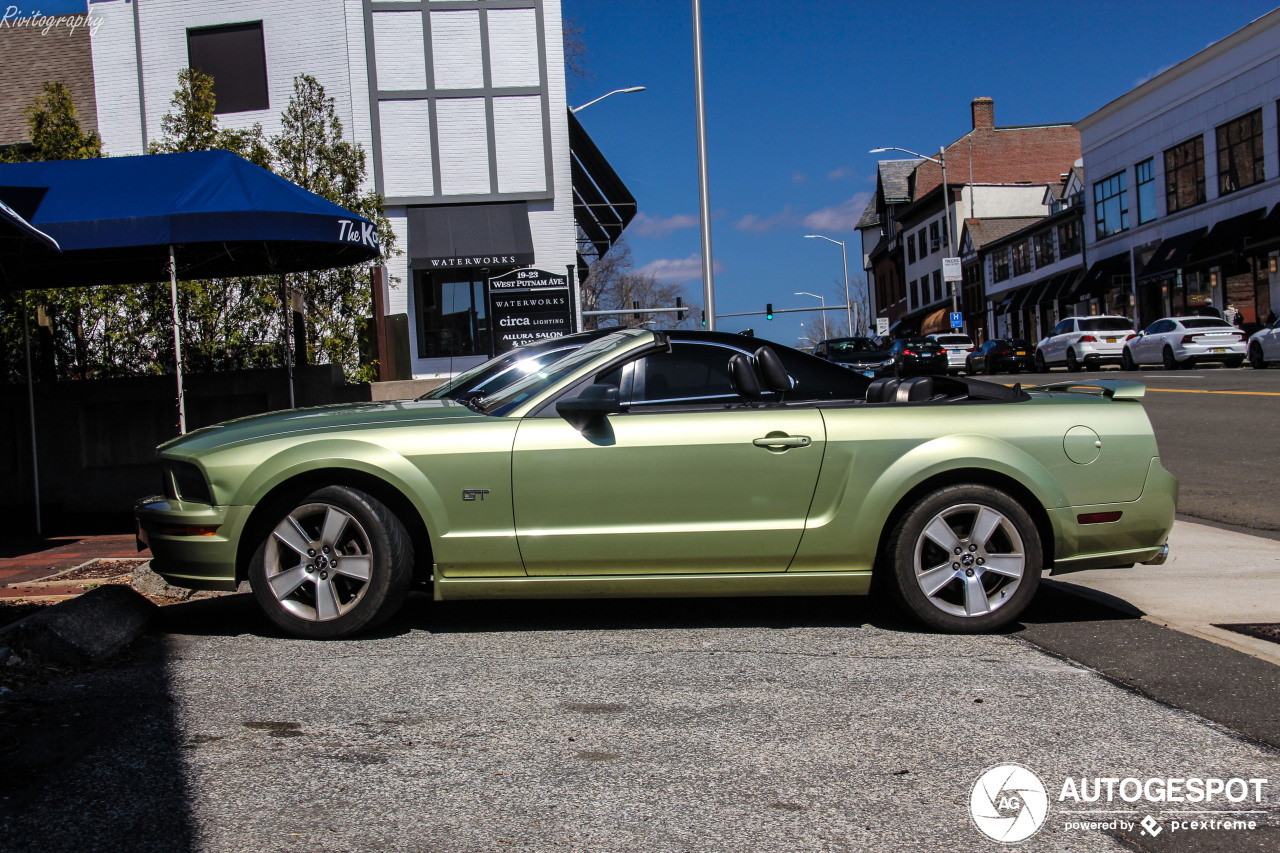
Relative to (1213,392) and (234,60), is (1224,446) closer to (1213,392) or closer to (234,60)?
(1213,392)

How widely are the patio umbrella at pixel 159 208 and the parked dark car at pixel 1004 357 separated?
34066 millimetres

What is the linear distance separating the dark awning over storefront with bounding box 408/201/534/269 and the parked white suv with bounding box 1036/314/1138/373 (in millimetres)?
18062

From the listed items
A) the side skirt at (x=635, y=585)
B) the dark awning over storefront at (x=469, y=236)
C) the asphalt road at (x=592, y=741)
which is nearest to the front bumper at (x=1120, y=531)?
the asphalt road at (x=592, y=741)

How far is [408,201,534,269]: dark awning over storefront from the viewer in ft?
84.0

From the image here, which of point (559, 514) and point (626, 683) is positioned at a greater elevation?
point (559, 514)

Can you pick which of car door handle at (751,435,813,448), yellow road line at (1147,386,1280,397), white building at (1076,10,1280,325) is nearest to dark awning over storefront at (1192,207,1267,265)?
white building at (1076,10,1280,325)

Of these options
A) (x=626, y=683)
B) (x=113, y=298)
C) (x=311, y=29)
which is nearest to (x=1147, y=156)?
(x=311, y=29)

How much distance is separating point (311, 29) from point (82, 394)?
18.7 meters

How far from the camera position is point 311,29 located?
2534cm

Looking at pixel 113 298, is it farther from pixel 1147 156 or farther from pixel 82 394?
pixel 1147 156

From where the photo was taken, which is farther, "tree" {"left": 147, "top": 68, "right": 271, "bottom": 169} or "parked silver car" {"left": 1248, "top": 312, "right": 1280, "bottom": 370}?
"parked silver car" {"left": 1248, "top": 312, "right": 1280, "bottom": 370}

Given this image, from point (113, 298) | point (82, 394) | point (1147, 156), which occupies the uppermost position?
point (1147, 156)

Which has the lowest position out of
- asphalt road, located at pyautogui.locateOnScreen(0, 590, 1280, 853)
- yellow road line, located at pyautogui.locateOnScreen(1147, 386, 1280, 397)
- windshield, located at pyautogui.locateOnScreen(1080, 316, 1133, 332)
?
asphalt road, located at pyautogui.locateOnScreen(0, 590, 1280, 853)

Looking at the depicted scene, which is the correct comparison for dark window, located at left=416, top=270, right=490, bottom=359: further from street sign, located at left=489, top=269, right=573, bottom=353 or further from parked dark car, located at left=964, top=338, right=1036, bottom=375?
parked dark car, located at left=964, top=338, right=1036, bottom=375
